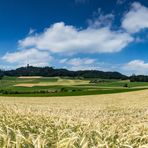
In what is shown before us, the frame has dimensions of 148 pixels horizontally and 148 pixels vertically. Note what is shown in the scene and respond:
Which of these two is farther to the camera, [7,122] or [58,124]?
[7,122]

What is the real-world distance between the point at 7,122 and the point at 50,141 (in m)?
2.50

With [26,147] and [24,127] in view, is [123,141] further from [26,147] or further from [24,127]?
→ [24,127]

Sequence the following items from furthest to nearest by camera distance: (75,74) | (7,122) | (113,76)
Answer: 1. (75,74)
2. (113,76)
3. (7,122)

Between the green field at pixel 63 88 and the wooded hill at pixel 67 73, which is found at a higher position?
the wooded hill at pixel 67 73

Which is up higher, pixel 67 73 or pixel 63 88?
pixel 67 73

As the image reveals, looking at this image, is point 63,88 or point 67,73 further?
point 67,73

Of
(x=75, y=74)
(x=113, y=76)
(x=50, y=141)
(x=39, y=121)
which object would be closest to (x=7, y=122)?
(x=39, y=121)

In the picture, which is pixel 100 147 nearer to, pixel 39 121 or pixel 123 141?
pixel 123 141

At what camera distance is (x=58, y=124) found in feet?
19.3

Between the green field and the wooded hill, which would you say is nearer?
the green field

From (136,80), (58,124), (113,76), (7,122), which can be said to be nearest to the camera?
(58,124)

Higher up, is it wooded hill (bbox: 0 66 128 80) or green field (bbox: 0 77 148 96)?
wooded hill (bbox: 0 66 128 80)

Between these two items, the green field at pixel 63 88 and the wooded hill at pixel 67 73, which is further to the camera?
the wooded hill at pixel 67 73

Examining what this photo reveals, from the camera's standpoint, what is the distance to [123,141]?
4.39 metres
